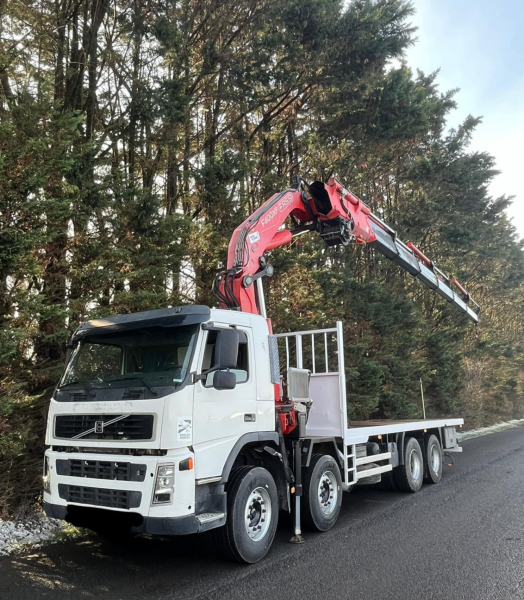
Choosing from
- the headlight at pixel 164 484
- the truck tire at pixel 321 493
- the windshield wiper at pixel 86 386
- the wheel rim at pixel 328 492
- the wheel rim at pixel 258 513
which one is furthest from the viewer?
the wheel rim at pixel 328 492

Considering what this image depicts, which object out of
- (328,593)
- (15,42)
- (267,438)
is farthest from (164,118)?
(328,593)

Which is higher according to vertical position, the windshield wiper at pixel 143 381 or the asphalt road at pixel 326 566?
the windshield wiper at pixel 143 381

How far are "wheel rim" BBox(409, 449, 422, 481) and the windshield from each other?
5871 mm

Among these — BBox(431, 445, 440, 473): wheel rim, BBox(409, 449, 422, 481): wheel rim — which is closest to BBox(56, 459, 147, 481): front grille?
BBox(409, 449, 422, 481): wheel rim

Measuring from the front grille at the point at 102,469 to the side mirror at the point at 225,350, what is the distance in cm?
119

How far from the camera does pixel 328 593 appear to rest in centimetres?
446

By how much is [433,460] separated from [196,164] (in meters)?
8.56

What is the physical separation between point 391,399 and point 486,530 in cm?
1135

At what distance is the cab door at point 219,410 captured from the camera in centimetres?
493

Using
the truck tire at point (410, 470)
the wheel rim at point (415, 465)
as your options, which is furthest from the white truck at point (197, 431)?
the wheel rim at point (415, 465)

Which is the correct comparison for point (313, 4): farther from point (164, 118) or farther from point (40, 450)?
point (40, 450)

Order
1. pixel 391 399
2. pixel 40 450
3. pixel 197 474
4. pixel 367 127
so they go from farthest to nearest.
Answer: pixel 391 399 < pixel 367 127 < pixel 40 450 < pixel 197 474

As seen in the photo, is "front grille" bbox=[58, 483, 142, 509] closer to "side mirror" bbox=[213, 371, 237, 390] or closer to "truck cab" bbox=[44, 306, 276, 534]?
"truck cab" bbox=[44, 306, 276, 534]

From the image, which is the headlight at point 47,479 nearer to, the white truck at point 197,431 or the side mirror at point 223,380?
the white truck at point 197,431
